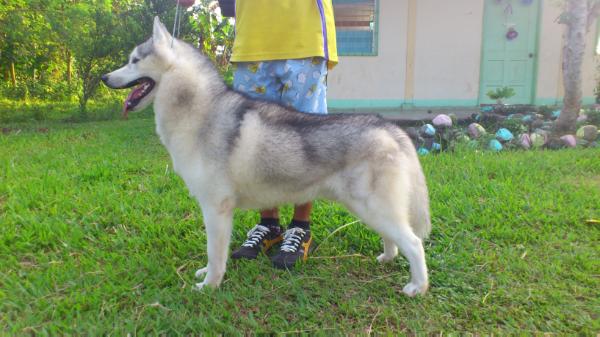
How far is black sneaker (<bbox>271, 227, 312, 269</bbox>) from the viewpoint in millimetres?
2881

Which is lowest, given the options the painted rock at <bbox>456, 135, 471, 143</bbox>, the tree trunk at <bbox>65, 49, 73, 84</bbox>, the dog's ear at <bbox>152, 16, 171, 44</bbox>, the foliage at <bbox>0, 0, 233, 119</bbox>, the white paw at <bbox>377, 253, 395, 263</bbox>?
the white paw at <bbox>377, 253, 395, 263</bbox>

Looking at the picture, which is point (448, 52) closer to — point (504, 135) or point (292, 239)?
point (504, 135)

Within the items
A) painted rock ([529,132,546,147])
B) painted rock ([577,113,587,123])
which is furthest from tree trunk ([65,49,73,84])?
painted rock ([577,113,587,123])

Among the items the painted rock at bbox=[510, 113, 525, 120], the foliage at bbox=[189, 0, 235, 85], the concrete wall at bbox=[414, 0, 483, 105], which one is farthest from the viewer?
the concrete wall at bbox=[414, 0, 483, 105]

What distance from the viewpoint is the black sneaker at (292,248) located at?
2.88 metres

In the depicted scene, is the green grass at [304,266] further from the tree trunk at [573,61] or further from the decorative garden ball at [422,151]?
the tree trunk at [573,61]

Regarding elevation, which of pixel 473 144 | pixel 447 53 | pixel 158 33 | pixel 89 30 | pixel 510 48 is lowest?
pixel 473 144

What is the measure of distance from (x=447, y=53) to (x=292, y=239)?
792cm

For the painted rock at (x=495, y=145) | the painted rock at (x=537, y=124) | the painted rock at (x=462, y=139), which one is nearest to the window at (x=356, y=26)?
the painted rock at (x=537, y=124)

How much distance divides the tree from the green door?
316cm

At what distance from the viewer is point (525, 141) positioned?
6.09 m

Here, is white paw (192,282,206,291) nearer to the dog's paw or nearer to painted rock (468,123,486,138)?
the dog's paw

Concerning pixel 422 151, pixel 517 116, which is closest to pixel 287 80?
pixel 422 151

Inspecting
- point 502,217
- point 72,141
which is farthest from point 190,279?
point 72,141
